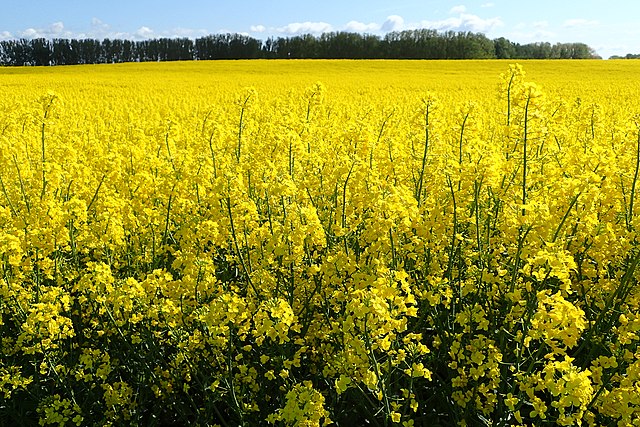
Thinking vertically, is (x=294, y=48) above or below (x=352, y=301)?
above

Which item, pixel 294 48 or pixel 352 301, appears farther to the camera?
pixel 294 48

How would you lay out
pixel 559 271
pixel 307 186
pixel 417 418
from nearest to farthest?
1. pixel 559 271
2. pixel 417 418
3. pixel 307 186

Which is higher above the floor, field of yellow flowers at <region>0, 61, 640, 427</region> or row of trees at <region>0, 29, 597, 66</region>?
row of trees at <region>0, 29, 597, 66</region>

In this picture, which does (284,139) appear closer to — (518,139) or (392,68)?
(518,139)

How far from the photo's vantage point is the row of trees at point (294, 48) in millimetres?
61281

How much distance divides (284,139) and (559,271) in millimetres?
2354

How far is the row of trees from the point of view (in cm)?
6128

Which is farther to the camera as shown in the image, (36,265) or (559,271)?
(36,265)

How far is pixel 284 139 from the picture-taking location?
394 cm

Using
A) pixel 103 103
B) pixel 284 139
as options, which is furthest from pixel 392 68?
pixel 284 139

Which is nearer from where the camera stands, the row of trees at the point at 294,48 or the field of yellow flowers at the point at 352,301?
the field of yellow flowers at the point at 352,301

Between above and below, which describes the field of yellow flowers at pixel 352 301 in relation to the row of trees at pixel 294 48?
below

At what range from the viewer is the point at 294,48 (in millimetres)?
64812

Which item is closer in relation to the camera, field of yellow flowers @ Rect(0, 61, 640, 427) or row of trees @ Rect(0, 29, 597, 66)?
field of yellow flowers @ Rect(0, 61, 640, 427)
